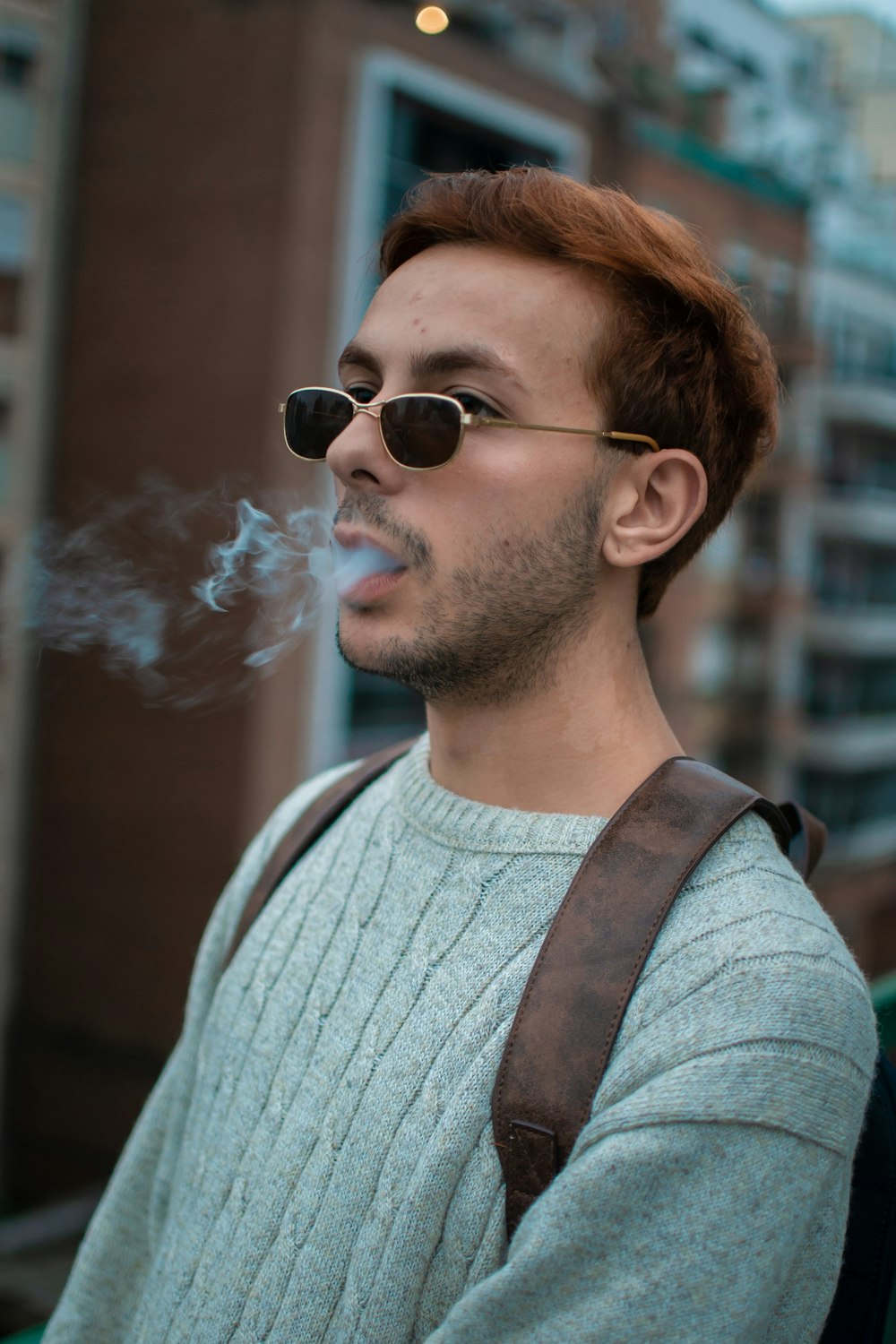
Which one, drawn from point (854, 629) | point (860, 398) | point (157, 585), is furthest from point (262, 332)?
point (157, 585)

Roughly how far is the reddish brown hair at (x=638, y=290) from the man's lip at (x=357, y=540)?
318 millimetres

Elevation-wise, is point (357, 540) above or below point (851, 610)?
below

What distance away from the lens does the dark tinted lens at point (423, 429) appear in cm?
129

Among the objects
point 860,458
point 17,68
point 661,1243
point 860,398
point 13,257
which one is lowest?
point 661,1243

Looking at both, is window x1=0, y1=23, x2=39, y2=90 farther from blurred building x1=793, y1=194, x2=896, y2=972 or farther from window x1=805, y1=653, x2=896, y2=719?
window x1=805, y1=653, x2=896, y2=719

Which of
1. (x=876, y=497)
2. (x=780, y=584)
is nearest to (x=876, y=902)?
(x=780, y=584)

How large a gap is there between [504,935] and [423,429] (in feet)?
2.00

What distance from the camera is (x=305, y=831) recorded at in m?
1.64

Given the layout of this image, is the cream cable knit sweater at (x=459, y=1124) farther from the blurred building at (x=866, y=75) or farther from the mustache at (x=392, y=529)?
the blurred building at (x=866, y=75)

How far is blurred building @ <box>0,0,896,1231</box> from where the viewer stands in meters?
8.75

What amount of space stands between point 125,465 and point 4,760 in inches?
120

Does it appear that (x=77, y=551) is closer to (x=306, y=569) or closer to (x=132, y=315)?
(x=306, y=569)

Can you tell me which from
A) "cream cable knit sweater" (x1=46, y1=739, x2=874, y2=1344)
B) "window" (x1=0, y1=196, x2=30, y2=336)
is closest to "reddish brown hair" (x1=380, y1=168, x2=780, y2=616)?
"cream cable knit sweater" (x1=46, y1=739, x2=874, y2=1344)

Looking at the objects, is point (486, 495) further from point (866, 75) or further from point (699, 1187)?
point (866, 75)
